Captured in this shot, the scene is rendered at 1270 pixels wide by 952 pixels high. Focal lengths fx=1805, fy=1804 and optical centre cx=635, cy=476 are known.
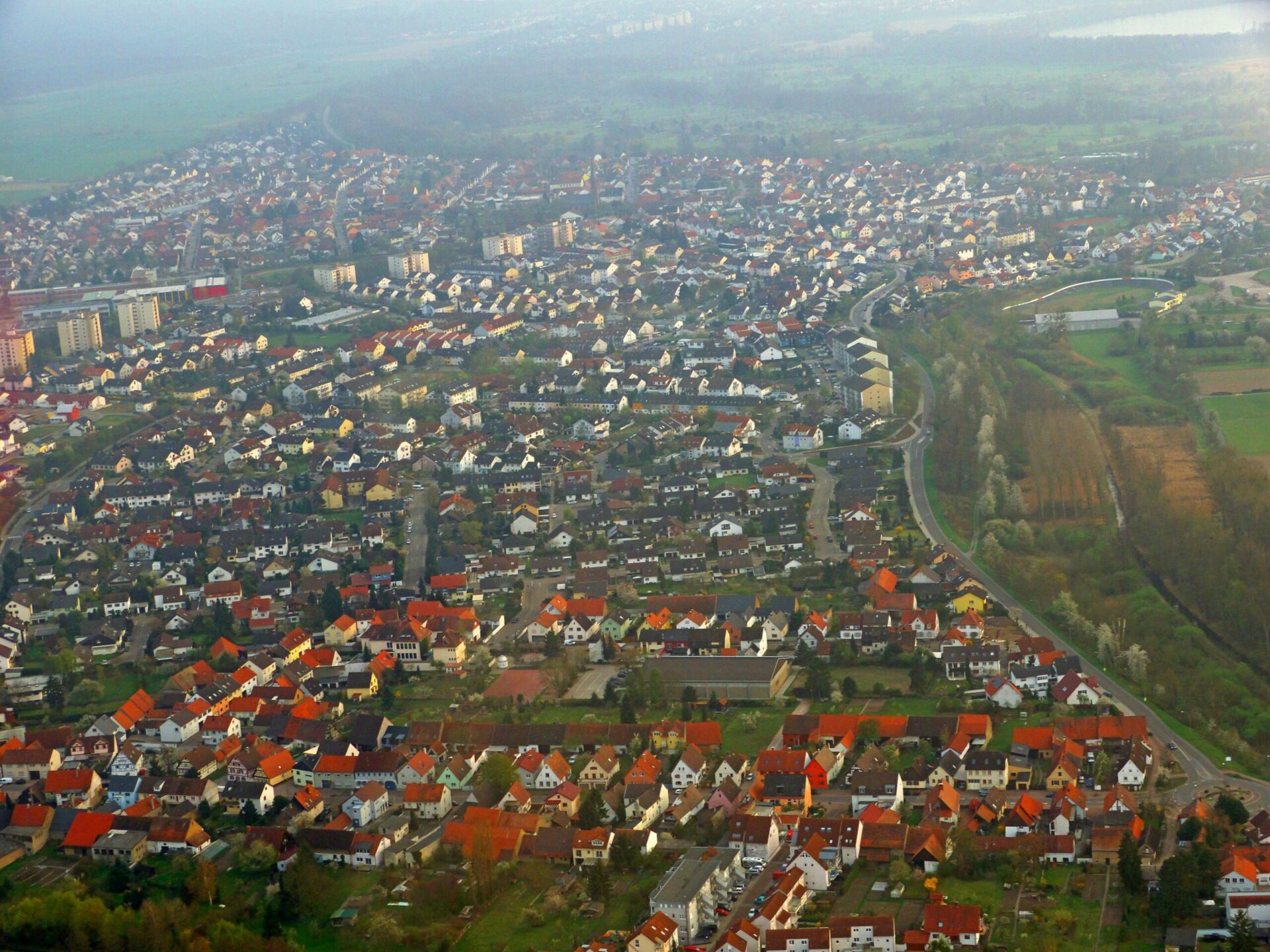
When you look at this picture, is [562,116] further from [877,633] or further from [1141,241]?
[877,633]

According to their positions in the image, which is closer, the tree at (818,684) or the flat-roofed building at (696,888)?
the flat-roofed building at (696,888)

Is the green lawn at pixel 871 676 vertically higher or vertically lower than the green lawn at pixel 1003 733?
lower

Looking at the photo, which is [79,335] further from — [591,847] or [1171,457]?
[591,847]

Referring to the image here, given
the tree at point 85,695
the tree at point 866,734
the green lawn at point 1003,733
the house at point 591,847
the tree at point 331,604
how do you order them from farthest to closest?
the tree at point 331,604, the tree at point 85,695, the tree at point 866,734, the green lawn at point 1003,733, the house at point 591,847

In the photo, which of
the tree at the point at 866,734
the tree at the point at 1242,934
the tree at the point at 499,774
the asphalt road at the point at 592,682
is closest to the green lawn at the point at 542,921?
the tree at the point at 499,774

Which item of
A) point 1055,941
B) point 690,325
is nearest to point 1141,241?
point 690,325

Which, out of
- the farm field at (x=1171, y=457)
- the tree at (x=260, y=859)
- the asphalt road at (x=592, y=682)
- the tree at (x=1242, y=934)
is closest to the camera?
the tree at (x=1242, y=934)

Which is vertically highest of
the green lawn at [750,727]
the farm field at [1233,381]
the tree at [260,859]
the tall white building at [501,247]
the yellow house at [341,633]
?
the tree at [260,859]

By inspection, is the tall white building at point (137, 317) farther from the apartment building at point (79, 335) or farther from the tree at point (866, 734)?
the tree at point (866, 734)
